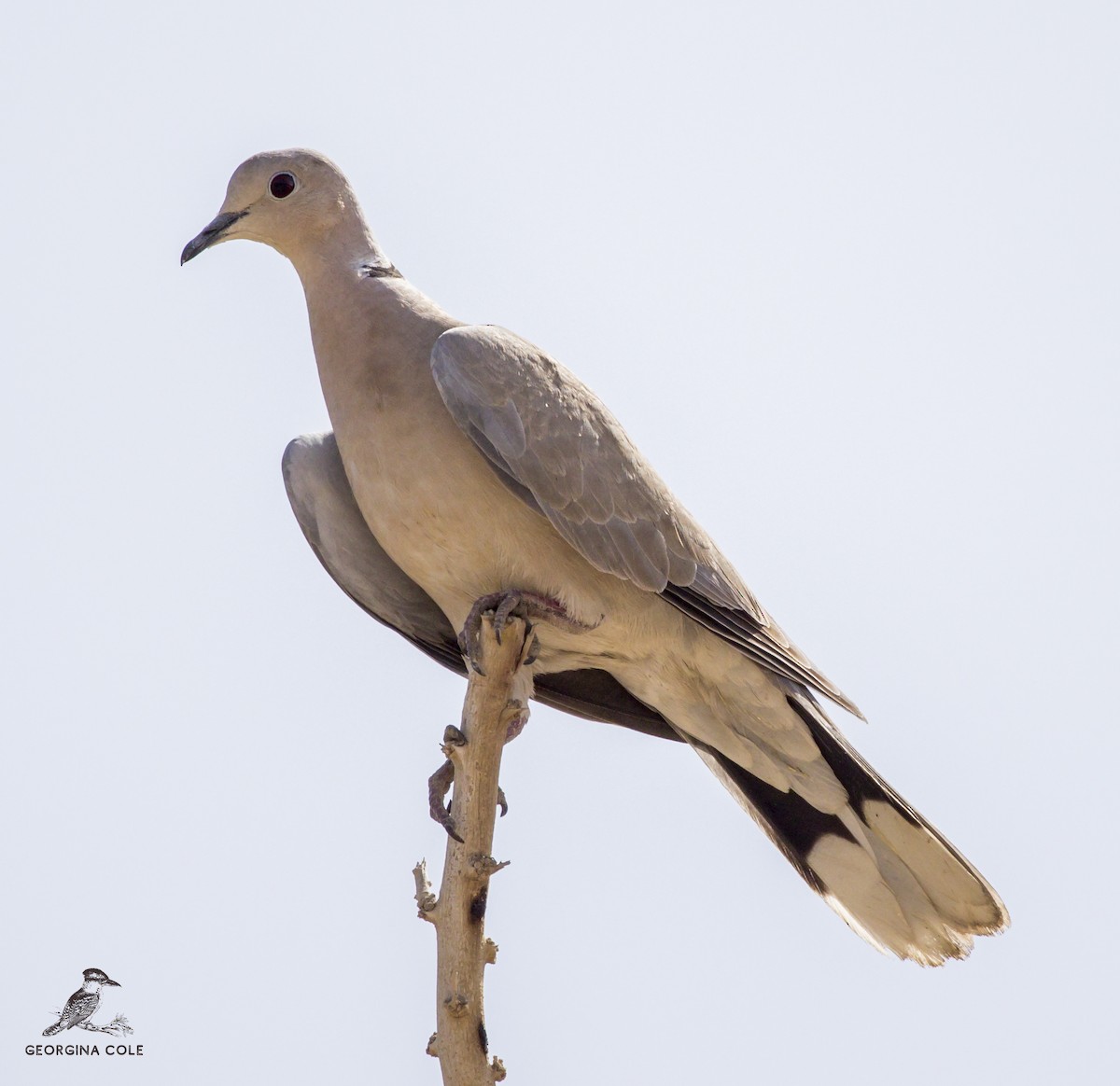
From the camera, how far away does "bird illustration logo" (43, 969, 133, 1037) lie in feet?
15.0

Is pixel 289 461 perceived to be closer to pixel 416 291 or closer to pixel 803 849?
pixel 416 291

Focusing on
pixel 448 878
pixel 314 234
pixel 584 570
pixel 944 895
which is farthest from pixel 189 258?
pixel 944 895

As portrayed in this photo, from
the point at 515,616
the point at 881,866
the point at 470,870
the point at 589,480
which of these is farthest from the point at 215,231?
the point at 881,866

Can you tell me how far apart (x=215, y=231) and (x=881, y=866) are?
2.80m

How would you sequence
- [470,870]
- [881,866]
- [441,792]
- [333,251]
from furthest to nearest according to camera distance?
[333,251] → [881,866] → [441,792] → [470,870]

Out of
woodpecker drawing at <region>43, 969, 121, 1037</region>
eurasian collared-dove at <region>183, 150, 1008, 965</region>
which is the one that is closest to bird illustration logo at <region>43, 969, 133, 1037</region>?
woodpecker drawing at <region>43, 969, 121, 1037</region>

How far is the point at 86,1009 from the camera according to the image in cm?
468

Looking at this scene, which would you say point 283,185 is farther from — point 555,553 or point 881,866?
point 881,866

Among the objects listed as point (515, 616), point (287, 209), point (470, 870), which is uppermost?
point (287, 209)

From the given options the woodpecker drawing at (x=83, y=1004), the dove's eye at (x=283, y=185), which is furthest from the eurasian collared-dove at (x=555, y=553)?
the woodpecker drawing at (x=83, y=1004)

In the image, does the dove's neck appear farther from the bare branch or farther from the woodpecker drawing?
the woodpecker drawing

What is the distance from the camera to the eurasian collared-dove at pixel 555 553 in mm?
3998

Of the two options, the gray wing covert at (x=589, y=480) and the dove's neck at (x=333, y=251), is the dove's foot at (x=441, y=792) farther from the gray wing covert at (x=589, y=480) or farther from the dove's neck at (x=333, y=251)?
the dove's neck at (x=333, y=251)

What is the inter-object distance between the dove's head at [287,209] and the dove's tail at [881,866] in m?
2.01
